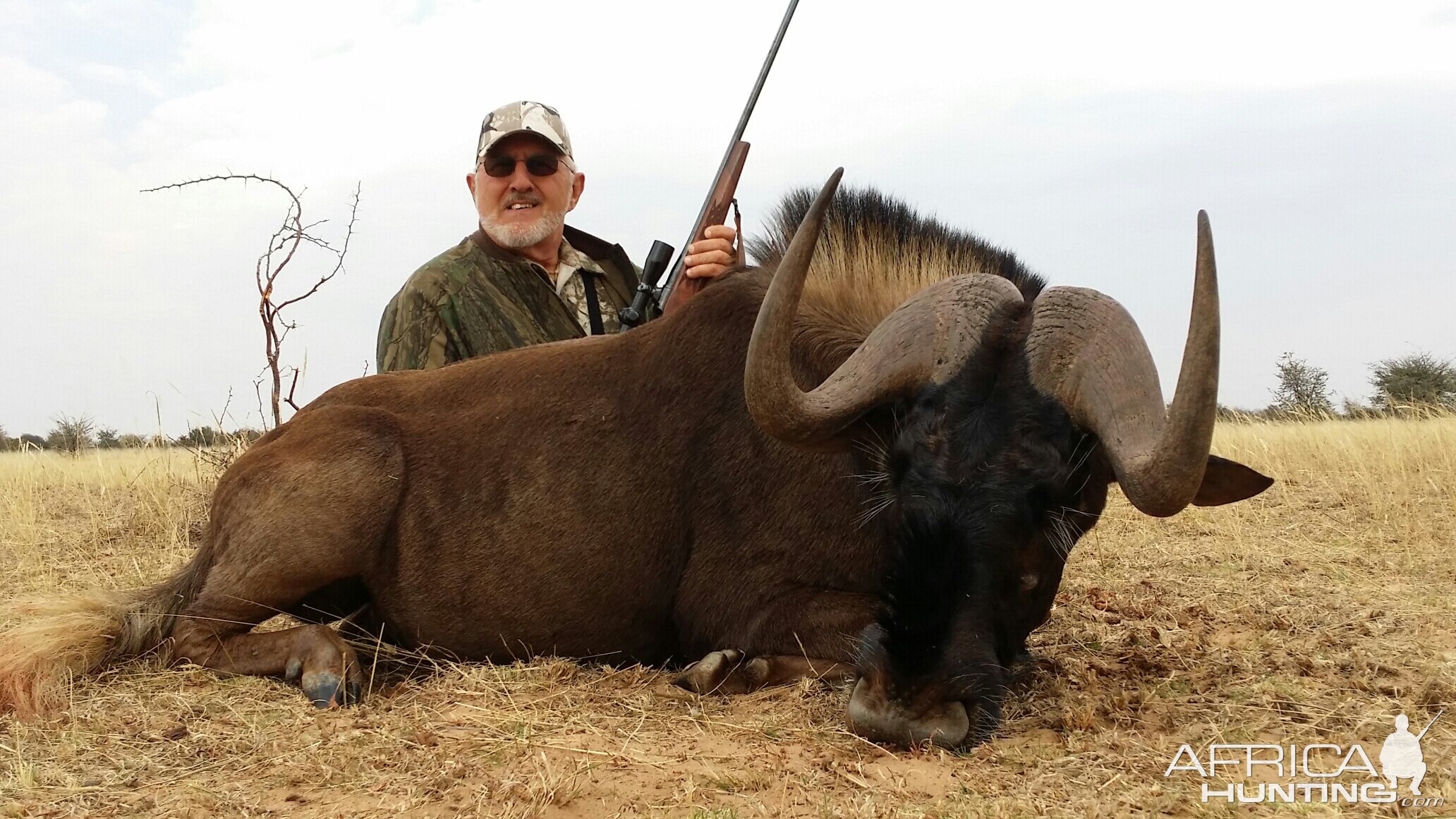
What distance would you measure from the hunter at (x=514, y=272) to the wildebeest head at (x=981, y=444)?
325 centimetres

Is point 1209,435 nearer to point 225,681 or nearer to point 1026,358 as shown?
point 1026,358

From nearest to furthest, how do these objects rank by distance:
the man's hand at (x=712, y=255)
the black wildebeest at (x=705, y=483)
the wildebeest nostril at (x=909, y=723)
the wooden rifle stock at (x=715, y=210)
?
the wildebeest nostril at (x=909, y=723) < the black wildebeest at (x=705, y=483) < the man's hand at (x=712, y=255) < the wooden rifle stock at (x=715, y=210)

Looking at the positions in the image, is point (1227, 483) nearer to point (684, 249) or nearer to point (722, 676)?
point (722, 676)

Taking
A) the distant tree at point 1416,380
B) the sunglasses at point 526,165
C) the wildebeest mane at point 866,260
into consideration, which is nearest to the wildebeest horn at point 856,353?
the wildebeest mane at point 866,260

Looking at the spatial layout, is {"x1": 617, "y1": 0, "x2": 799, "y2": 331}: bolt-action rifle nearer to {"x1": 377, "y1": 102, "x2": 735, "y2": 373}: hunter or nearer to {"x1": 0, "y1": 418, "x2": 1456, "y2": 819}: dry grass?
{"x1": 377, "y1": 102, "x2": 735, "y2": 373}: hunter

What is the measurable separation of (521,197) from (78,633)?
3.51m

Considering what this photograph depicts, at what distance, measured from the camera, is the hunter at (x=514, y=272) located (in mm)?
6273

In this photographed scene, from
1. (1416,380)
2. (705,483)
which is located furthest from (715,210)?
(1416,380)

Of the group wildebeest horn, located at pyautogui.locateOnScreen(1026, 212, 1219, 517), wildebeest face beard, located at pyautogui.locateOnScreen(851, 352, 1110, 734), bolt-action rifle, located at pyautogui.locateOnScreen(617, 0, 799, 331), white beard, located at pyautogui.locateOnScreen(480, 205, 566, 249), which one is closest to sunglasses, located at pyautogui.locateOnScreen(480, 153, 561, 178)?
white beard, located at pyautogui.locateOnScreen(480, 205, 566, 249)

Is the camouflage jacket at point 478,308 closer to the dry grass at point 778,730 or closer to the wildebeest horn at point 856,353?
the dry grass at point 778,730

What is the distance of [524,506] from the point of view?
4297mm

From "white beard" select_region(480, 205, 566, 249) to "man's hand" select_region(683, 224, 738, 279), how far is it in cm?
157

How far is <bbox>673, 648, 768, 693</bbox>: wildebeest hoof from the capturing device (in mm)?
3764

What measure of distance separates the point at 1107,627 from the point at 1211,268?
7.59ft
